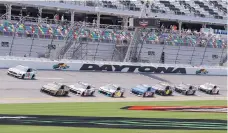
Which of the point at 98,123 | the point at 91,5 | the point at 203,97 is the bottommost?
the point at 203,97

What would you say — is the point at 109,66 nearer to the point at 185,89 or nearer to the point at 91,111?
the point at 185,89

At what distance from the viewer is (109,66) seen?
42094mm

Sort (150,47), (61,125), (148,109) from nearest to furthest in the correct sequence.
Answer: (61,125) → (148,109) → (150,47)

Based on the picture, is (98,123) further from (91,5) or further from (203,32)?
(203,32)

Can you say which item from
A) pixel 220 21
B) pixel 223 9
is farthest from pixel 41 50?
pixel 223 9

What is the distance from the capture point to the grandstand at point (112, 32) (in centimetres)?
4425

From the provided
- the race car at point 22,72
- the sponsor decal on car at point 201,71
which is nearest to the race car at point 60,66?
the race car at point 22,72

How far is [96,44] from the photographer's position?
46875mm

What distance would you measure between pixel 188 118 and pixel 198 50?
104 feet

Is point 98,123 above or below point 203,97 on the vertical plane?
above

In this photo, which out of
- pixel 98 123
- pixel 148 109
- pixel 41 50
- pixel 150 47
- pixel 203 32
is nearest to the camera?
pixel 98 123

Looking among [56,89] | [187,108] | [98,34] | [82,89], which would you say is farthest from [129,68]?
[56,89]

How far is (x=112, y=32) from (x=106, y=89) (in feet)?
64.8

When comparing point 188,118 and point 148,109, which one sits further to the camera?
point 148,109
